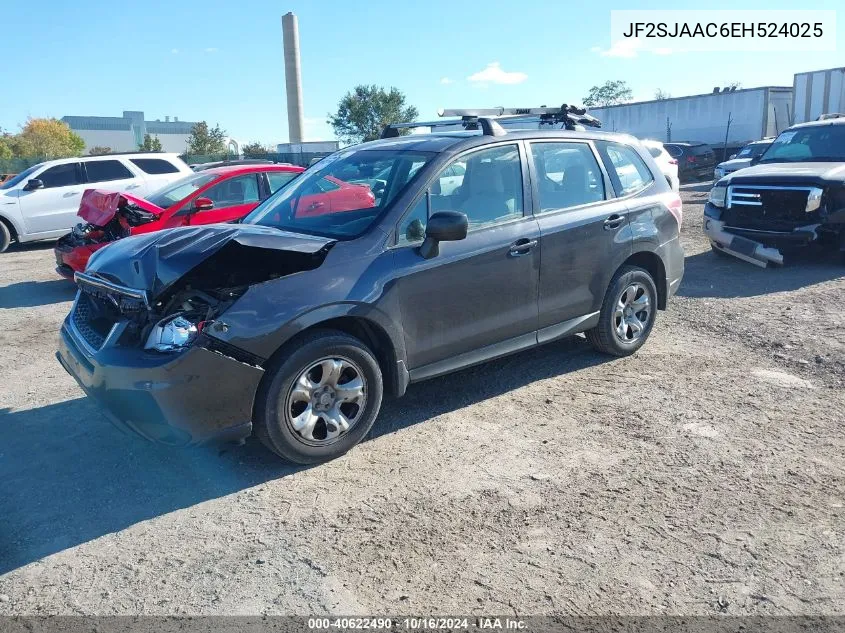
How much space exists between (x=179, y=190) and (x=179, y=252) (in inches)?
255

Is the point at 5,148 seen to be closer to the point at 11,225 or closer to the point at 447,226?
the point at 11,225

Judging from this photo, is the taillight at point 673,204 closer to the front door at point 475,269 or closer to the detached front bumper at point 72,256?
the front door at point 475,269

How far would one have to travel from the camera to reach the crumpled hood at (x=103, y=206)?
29.3 feet

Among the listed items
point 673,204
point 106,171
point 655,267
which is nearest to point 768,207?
point 673,204

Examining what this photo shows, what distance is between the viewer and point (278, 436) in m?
4.04

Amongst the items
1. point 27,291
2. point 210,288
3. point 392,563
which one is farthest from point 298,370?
point 27,291

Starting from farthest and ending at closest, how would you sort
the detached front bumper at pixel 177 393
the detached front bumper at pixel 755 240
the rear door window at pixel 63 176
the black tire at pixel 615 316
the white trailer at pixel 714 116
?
the white trailer at pixel 714 116 < the rear door window at pixel 63 176 < the detached front bumper at pixel 755 240 < the black tire at pixel 615 316 < the detached front bumper at pixel 177 393

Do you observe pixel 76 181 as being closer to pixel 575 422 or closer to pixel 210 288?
pixel 210 288

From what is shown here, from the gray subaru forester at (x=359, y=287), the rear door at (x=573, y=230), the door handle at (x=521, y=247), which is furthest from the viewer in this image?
the rear door at (x=573, y=230)

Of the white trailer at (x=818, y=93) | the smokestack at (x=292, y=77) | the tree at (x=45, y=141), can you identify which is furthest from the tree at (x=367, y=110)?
the white trailer at (x=818, y=93)

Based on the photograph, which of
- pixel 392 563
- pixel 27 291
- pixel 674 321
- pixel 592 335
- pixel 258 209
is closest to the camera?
pixel 392 563

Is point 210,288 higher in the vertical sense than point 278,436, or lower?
higher

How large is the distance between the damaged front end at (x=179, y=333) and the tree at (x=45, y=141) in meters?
63.1

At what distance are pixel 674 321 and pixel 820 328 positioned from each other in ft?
4.32
